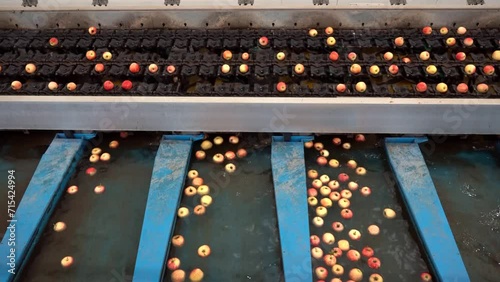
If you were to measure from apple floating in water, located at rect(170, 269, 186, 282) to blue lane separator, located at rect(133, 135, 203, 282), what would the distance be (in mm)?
112

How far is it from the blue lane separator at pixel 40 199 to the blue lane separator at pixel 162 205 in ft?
2.96

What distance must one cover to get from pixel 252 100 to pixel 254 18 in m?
1.38

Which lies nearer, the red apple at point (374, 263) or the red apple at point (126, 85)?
the red apple at point (374, 263)

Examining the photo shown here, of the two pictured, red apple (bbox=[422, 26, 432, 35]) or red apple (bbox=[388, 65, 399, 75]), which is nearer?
red apple (bbox=[388, 65, 399, 75])

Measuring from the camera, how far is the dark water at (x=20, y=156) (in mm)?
3908

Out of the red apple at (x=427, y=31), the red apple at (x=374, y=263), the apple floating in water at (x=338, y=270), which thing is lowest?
the apple floating in water at (x=338, y=270)

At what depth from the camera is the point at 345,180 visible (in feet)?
12.8

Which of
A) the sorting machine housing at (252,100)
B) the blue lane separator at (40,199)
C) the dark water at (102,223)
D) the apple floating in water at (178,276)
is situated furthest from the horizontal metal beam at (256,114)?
the apple floating in water at (178,276)

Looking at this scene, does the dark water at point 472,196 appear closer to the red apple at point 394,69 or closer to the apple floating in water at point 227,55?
the red apple at point 394,69

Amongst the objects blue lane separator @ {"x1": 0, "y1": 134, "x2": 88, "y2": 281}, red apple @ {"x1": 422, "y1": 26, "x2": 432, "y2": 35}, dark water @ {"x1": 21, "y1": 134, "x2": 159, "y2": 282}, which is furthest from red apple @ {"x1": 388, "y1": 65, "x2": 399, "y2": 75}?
blue lane separator @ {"x1": 0, "y1": 134, "x2": 88, "y2": 281}

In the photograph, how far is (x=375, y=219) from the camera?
11.9 feet

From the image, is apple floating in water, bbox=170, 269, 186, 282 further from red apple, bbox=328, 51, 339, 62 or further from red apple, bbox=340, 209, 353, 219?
red apple, bbox=328, 51, 339, 62

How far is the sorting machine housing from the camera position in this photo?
3760mm

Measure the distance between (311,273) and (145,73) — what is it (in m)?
2.55
